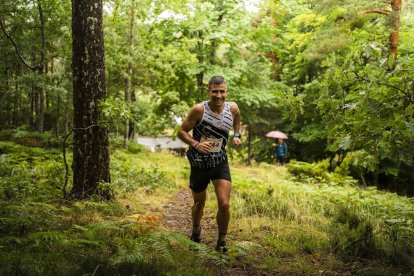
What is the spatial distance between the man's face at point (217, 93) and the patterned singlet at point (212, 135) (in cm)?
16

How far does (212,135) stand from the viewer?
476 centimetres

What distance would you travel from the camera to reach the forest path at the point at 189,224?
4137mm

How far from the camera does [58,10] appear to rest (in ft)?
37.2

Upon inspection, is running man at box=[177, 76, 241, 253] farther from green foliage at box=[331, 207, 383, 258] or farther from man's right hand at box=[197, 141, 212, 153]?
green foliage at box=[331, 207, 383, 258]

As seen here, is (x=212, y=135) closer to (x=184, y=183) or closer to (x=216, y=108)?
(x=216, y=108)

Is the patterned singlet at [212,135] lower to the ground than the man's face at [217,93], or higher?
lower

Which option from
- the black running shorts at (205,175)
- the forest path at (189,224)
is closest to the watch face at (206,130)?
the black running shorts at (205,175)

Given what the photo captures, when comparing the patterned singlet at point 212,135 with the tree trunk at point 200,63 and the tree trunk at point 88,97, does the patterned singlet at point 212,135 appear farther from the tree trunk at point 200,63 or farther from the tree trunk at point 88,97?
the tree trunk at point 200,63

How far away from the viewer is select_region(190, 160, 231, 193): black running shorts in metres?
4.71

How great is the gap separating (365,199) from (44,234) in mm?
6873

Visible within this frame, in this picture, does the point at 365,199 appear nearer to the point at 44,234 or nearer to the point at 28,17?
the point at 44,234

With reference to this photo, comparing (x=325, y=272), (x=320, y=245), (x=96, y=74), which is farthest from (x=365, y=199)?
(x=96, y=74)

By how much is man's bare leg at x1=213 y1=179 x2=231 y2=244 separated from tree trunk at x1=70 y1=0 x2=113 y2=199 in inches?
94.0

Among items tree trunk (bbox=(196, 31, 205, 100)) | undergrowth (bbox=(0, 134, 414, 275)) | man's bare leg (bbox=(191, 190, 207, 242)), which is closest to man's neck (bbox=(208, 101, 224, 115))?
man's bare leg (bbox=(191, 190, 207, 242))
